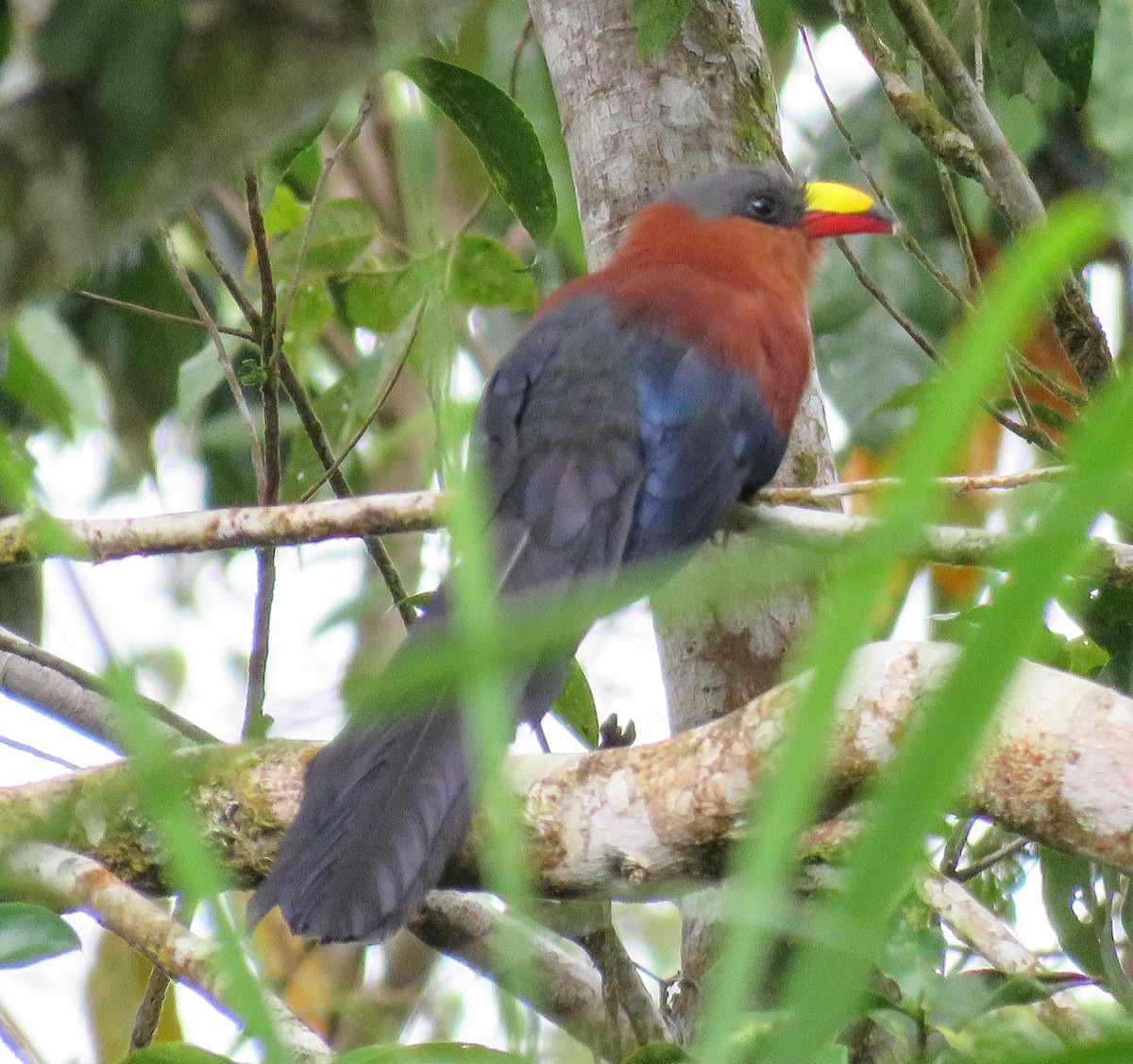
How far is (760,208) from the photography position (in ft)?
11.6

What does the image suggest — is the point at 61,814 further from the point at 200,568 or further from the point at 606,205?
the point at 200,568

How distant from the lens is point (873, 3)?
8.66 feet

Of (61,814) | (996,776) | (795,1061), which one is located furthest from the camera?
(996,776)

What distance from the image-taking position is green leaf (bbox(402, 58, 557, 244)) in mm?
2514

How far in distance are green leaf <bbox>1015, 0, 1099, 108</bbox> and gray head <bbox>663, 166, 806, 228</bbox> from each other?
3.19ft

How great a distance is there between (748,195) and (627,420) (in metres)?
0.86

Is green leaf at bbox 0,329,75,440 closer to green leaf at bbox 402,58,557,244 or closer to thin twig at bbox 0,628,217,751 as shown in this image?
thin twig at bbox 0,628,217,751

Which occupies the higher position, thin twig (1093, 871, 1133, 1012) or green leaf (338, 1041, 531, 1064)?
thin twig (1093, 871, 1133, 1012)

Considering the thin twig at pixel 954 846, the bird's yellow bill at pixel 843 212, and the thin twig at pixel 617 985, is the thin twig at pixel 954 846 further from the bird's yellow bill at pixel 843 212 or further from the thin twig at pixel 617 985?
the bird's yellow bill at pixel 843 212

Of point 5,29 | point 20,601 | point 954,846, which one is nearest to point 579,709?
point 954,846

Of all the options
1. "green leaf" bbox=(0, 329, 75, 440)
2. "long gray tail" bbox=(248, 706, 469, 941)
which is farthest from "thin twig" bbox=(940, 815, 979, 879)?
"green leaf" bbox=(0, 329, 75, 440)

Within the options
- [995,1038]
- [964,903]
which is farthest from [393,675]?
[964,903]

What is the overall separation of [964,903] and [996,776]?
0.18 meters

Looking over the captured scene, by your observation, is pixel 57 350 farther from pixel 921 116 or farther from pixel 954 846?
pixel 954 846
